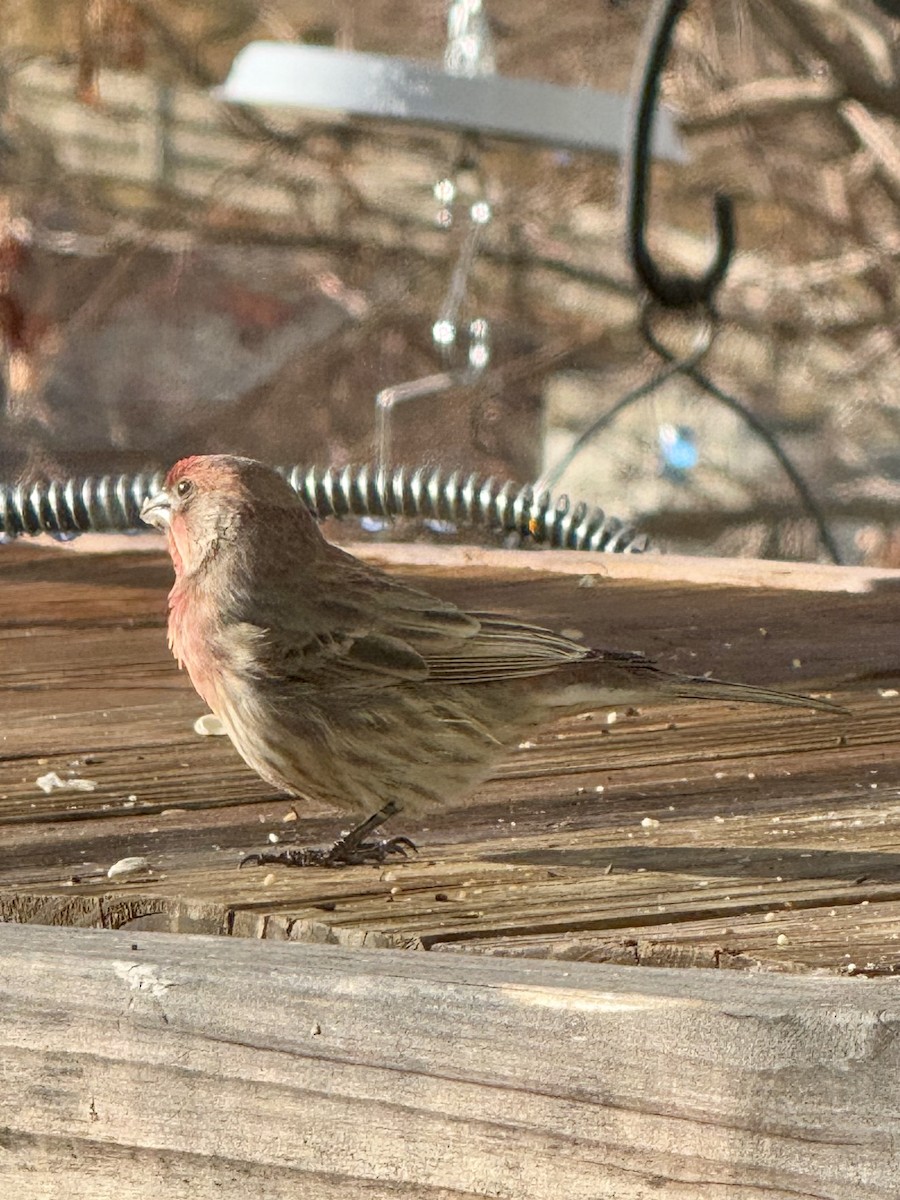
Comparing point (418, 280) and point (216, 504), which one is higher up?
point (216, 504)

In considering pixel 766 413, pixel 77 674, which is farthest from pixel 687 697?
pixel 766 413

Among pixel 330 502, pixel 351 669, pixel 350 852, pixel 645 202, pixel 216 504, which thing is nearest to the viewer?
pixel 350 852

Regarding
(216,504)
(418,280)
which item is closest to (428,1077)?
(216,504)

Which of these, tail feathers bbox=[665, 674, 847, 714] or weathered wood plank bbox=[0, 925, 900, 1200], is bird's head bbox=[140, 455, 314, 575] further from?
weathered wood plank bbox=[0, 925, 900, 1200]

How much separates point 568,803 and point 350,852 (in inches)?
16.9

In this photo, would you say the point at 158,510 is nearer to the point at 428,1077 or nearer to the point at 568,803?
the point at 568,803

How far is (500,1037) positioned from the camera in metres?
1.75

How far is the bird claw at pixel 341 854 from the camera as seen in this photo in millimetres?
2539

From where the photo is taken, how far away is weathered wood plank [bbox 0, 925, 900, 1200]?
5.39 ft

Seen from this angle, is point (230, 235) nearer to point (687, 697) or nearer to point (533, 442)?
point (533, 442)

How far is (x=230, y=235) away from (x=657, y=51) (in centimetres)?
581

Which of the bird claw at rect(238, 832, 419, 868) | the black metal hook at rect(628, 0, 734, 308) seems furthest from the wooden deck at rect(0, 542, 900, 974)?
the black metal hook at rect(628, 0, 734, 308)

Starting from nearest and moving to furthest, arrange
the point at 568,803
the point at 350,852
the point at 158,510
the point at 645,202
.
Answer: the point at 350,852 → the point at 568,803 → the point at 158,510 → the point at 645,202

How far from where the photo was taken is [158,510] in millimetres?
3408
